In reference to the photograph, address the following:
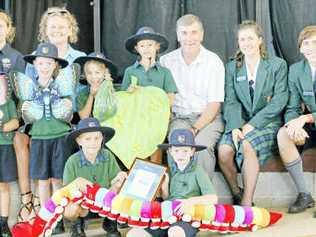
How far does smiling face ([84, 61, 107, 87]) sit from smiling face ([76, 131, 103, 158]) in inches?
22.6

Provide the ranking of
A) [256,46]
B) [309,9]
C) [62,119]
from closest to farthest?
[62,119]
[256,46]
[309,9]

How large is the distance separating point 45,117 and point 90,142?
0.42 meters

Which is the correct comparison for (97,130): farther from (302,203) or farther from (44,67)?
(302,203)

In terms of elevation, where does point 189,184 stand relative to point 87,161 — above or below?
below

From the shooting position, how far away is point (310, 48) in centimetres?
469

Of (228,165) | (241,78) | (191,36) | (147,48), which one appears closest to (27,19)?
(147,48)

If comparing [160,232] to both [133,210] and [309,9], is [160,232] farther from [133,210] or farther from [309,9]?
[309,9]

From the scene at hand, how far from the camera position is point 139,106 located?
15.4 feet

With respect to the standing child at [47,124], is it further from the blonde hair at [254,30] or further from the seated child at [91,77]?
the blonde hair at [254,30]

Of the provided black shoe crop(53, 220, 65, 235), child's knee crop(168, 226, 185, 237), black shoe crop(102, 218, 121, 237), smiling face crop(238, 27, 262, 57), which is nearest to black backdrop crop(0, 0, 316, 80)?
smiling face crop(238, 27, 262, 57)

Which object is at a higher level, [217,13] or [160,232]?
[217,13]

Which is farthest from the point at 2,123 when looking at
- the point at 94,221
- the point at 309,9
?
the point at 309,9

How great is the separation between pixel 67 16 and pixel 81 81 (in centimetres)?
47

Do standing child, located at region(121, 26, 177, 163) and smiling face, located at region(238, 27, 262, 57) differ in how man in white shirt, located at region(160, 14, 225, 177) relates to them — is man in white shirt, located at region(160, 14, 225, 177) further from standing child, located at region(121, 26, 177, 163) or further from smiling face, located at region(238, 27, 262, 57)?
smiling face, located at region(238, 27, 262, 57)
